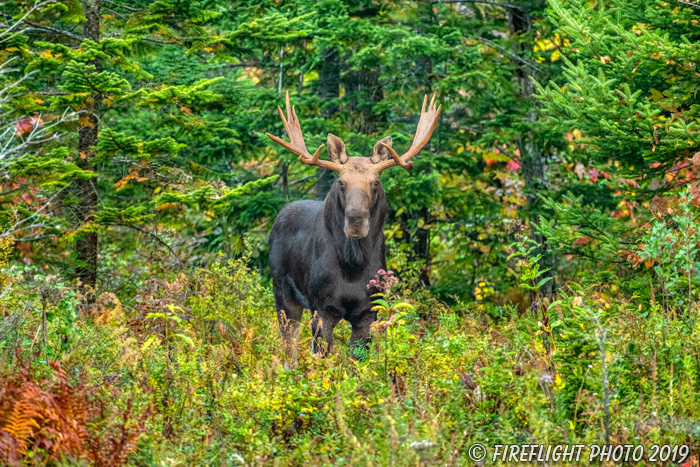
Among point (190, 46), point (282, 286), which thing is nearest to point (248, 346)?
point (282, 286)

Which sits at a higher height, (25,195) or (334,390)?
(334,390)

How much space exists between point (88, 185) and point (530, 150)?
6.71 metres

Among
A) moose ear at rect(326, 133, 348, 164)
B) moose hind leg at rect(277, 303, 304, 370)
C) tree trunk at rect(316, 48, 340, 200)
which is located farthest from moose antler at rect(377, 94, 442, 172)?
tree trunk at rect(316, 48, 340, 200)

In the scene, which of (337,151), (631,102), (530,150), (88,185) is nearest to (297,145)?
(337,151)

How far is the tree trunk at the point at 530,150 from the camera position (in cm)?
1137

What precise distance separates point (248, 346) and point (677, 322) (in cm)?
351

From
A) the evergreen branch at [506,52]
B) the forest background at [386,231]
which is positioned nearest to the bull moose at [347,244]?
the forest background at [386,231]

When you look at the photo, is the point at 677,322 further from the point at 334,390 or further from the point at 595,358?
the point at 334,390

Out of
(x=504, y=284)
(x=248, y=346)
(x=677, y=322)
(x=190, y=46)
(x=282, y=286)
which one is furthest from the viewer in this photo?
(x=504, y=284)

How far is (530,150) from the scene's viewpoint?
11.9 meters

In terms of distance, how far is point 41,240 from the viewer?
10680 mm

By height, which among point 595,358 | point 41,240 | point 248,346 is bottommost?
point 41,240

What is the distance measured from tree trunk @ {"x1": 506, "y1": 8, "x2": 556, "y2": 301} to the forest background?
0.22ft

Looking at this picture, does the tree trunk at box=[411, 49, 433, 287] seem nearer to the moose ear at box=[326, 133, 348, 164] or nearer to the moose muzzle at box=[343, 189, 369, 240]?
the moose ear at box=[326, 133, 348, 164]
